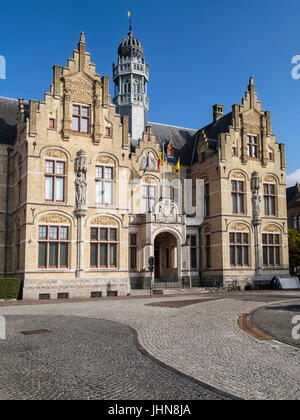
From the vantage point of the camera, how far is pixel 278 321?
14094mm

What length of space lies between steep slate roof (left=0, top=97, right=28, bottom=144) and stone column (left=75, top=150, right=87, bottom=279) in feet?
23.9

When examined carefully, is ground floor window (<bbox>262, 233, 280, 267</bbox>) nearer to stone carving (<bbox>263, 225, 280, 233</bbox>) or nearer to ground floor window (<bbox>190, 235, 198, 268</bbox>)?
stone carving (<bbox>263, 225, 280, 233</bbox>)

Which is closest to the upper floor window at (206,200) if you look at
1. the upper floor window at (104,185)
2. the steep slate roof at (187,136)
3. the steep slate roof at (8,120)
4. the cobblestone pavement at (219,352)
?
the steep slate roof at (187,136)

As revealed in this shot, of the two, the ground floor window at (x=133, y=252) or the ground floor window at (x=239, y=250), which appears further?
the ground floor window at (x=239, y=250)

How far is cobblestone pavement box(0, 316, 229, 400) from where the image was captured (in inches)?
252

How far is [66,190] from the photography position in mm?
29422

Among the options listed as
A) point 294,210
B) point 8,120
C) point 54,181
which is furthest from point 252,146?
point 294,210

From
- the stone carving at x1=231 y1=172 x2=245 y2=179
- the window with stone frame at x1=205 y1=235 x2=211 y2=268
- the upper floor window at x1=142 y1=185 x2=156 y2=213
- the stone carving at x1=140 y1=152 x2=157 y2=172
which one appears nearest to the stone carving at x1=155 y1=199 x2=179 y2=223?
the upper floor window at x1=142 y1=185 x2=156 y2=213

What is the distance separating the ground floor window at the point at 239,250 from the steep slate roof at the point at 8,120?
2006 centimetres

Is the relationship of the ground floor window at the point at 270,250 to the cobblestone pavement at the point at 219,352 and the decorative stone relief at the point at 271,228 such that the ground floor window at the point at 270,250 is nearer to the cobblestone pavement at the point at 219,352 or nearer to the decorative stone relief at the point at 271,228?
the decorative stone relief at the point at 271,228

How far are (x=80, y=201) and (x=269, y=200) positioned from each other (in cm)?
1768

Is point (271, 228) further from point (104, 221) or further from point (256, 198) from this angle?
point (104, 221)

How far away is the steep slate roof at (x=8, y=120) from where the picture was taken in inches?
1308
